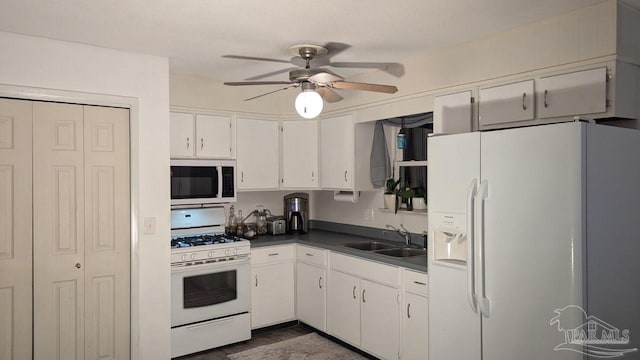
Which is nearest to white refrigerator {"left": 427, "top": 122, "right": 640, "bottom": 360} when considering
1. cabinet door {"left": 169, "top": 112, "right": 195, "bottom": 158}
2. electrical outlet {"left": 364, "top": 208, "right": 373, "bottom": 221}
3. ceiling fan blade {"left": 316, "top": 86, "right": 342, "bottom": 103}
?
ceiling fan blade {"left": 316, "top": 86, "right": 342, "bottom": 103}

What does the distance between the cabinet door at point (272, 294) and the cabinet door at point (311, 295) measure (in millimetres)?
88

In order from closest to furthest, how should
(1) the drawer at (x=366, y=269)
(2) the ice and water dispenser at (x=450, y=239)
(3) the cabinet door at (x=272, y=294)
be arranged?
(2) the ice and water dispenser at (x=450, y=239), (1) the drawer at (x=366, y=269), (3) the cabinet door at (x=272, y=294)

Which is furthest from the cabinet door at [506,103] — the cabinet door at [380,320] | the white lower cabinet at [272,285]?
the white lower cabinet at [272,285]

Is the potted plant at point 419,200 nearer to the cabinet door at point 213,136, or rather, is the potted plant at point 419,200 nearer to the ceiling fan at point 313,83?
the ceiling fan at point 313,83

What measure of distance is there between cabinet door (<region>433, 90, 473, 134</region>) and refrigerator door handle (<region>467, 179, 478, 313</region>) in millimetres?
874

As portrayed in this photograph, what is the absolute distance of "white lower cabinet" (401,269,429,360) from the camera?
3.17 metres

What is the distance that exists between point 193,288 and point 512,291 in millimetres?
2630

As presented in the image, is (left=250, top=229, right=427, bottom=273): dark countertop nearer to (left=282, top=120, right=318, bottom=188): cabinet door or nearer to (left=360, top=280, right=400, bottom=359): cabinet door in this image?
(left=360, top=280, right=400, bottom=359): cabinet door

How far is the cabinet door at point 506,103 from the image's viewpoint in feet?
9.28

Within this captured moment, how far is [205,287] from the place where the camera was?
3.94m

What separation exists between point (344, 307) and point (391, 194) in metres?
1.12

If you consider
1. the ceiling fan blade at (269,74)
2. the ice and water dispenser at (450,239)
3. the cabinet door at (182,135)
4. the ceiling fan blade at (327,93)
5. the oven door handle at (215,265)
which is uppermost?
the ceiling fan blade at (269,74)

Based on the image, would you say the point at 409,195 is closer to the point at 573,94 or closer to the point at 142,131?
the point at 573,94

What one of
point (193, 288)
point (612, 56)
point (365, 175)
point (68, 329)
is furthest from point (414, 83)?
point (68, 329)
